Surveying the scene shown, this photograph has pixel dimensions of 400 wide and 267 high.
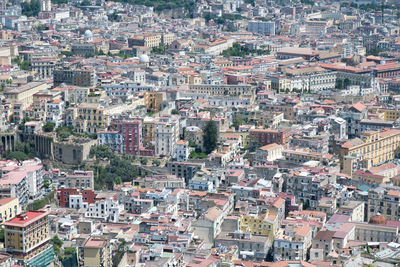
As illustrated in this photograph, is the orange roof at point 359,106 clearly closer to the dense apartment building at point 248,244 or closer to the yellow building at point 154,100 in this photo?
the yellow building at point 154,100

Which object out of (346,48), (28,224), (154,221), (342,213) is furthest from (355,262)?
(346,48)

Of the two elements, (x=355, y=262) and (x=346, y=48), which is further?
(x=346, y=48)

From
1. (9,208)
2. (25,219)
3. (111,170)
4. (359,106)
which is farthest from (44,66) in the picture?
(25,219)

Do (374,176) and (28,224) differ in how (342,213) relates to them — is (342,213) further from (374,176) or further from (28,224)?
(28,224)

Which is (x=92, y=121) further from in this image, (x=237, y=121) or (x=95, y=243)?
(x=95, y=243)

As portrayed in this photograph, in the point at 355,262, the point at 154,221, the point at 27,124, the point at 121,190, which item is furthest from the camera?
the point at 27,124

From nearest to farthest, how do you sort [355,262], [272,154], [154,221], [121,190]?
[355,262] < [154,221] < [121,190] < [272,154]

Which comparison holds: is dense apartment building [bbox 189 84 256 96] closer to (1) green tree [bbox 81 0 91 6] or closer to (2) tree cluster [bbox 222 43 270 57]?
(2) tree cluster [bbox 222 43 270 57]
